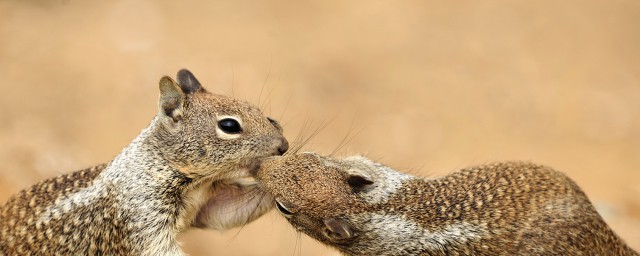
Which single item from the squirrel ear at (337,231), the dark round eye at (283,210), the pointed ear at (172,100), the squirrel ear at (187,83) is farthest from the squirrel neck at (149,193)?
the squirrel ear at (337,231)

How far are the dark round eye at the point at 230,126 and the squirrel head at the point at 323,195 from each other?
12.5 inches

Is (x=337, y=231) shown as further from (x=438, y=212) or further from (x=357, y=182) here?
(x=438, y=212)

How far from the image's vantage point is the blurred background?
37.5 feet

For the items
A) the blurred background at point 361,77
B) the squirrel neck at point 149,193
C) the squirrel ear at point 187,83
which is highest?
the blurred background at point 361,77

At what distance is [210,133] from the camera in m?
6.15

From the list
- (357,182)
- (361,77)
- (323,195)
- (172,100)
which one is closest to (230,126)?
(172,100)

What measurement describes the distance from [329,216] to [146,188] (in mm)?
1388

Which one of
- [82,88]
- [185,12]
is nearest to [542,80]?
[185,12]

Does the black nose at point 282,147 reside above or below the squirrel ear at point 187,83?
below

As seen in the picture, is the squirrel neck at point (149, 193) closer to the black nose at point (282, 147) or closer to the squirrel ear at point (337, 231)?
the black nose at point (282, 147)

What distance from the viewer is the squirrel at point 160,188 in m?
6.12

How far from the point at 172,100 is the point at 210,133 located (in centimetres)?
41

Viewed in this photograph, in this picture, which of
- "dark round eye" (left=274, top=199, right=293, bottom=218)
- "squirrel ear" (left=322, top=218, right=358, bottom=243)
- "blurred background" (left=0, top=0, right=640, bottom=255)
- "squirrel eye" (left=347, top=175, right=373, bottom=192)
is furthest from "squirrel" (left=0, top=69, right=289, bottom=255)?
"blurred background" (left=0, top=0, right=640, bottom=255)

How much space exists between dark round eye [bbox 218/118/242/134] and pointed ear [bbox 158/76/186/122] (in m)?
0.36
